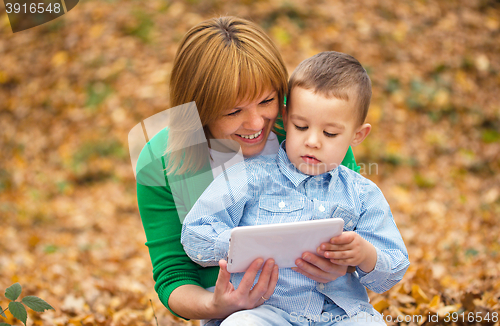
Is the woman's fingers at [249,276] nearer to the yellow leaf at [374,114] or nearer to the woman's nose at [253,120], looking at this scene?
the woman's nose at [253,120]

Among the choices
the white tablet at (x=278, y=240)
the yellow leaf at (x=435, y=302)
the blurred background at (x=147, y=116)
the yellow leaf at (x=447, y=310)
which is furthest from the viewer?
the blurred background at (x=147, y=116)

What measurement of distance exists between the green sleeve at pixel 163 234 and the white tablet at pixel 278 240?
415 millimetres

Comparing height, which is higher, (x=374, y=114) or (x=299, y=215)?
(x=299, y=215)

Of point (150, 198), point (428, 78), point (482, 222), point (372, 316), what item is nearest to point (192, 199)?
point (150, 198)

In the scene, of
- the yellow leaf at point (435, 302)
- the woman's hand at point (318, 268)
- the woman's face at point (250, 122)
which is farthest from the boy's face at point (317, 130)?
the yellow leaf at point (435, 302)

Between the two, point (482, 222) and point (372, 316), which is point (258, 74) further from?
point (482, 222)

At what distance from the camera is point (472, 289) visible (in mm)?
2688

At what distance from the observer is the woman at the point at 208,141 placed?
1691mm

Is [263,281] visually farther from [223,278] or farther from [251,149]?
[251,149]

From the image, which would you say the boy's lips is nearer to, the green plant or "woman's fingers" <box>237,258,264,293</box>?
"woman's fingers" <box>237,258,264,293</box>

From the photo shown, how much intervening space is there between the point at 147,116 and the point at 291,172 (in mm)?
3979

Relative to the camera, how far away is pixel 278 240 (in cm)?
142

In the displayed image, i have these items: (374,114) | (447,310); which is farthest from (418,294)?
(374,114)

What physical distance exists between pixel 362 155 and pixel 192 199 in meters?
3.32
